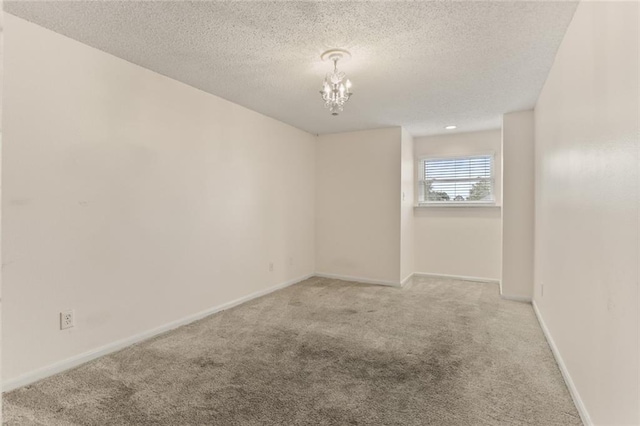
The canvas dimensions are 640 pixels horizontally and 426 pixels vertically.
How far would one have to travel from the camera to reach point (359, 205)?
524 cm

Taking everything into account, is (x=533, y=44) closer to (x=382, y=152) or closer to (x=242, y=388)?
(x=382, y=152)

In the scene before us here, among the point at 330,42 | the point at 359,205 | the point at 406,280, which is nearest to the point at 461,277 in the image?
the point at 406,280

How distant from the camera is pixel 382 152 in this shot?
A: 5059 millimetres

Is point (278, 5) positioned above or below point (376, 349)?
above

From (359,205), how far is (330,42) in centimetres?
296

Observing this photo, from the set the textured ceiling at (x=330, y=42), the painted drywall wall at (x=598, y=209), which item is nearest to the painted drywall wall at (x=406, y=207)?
the textured ceiling at (x=330, y=42)

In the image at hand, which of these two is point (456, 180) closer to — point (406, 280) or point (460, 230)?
point (460, 230)

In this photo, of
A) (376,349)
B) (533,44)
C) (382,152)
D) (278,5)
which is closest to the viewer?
(278,5)

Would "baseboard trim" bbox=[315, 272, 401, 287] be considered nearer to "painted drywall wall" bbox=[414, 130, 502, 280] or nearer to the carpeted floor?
"painted drywall wall" bbox=[414, 130, 502, 280]

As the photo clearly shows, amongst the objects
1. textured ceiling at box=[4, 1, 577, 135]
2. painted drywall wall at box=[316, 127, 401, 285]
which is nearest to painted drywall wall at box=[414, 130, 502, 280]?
painted drywall wall at box=[316, 127, 401, 285]

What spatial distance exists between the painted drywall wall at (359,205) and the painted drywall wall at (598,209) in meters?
2.36

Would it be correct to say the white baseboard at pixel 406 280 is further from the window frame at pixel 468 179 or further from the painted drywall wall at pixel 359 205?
the window frame at pixel 468 179

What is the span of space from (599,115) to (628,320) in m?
0.99

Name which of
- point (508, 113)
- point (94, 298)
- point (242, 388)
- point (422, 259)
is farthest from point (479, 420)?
point (422, 259)
